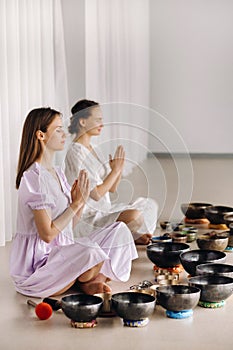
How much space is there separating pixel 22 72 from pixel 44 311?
6.54ft

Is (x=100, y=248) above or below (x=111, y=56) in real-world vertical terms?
below

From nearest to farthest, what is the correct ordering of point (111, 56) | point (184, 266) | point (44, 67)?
point (184, 266) → point (44, 67) → point (111, 56)

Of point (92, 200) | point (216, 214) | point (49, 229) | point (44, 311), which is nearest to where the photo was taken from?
point (44, 311)

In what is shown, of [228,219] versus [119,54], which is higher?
[119,54]

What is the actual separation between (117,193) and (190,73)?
3605 millimetres

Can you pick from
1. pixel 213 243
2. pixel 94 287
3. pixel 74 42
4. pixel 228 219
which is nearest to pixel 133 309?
pixel 94 287

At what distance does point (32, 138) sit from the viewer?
116 inches

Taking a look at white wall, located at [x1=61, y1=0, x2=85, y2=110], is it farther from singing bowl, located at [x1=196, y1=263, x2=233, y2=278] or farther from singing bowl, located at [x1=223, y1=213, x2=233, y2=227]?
singing bowl, located at [x1=196, y1=263, x2=233, y2=278]

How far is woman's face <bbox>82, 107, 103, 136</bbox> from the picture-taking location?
3.00 metres

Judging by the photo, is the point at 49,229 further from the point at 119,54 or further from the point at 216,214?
the point at 119,54

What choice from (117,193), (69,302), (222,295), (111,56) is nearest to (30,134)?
(117,193)

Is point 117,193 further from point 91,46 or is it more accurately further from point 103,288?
point 91,46

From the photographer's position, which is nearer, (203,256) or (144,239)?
(203,256)

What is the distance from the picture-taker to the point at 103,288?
9.46 ft
